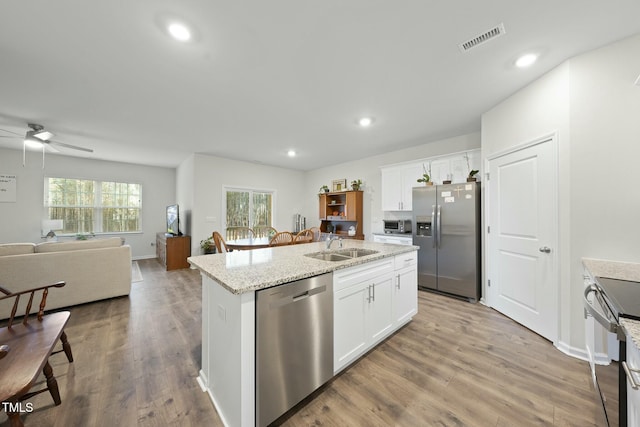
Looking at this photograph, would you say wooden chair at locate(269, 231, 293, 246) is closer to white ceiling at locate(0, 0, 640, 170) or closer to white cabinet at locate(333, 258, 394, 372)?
white ceiling at locate(0, 0, 640, 170)

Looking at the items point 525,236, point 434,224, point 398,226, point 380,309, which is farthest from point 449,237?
point 380,309

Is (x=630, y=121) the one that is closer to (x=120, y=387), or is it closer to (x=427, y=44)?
(x=427, y=44)

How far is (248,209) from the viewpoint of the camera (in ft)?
20.1

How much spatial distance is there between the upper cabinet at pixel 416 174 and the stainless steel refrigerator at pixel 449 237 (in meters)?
0.55

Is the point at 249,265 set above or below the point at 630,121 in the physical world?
below

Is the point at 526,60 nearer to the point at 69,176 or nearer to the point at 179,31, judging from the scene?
the point at 179,31

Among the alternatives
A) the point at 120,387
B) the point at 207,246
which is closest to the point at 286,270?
the point at 120,387

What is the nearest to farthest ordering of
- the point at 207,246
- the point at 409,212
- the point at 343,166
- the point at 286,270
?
1. the point at 286,270
2. the point at 409,212
3. the point at 207,246
4. the point at 343,166

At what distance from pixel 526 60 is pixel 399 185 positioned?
2.67 metres

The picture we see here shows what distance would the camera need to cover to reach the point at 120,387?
1681 millimetres

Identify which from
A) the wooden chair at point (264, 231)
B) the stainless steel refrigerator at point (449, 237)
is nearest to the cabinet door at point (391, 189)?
the stainless steel refrigerator at point (449, 237)

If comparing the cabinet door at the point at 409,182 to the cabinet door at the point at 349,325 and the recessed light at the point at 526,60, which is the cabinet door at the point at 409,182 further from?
the cabinet door at the point at 349,325

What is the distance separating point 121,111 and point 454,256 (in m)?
5.10

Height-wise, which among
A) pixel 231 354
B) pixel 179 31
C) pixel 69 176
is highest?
pixel 179 31
